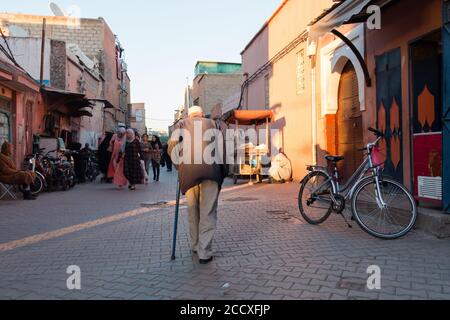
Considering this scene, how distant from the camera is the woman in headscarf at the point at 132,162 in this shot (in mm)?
12234

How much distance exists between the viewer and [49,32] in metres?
26.8

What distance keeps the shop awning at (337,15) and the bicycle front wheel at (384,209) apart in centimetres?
267

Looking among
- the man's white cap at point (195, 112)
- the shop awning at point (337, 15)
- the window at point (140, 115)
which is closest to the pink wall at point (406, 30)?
the shop awning at point (337, 15)

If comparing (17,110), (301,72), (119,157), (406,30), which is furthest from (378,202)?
(17,110)

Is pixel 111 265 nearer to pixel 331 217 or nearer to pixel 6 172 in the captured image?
pixel 331 217

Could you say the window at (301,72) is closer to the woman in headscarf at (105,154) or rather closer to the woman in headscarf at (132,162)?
the woman in headscarf at (132,162)

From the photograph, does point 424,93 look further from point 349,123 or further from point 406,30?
point 349,123

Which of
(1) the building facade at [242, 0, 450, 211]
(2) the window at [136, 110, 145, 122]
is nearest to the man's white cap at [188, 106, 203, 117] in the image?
(1) the building facade at [242, 0, 450, 211]

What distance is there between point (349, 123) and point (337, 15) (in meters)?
3.71

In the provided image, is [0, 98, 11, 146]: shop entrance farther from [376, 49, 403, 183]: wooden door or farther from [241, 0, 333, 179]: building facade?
[376, 49, 403, 183]: wooden door

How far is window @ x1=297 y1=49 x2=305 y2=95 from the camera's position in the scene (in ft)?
42.2

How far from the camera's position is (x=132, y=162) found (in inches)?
482

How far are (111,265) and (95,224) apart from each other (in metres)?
2.53
